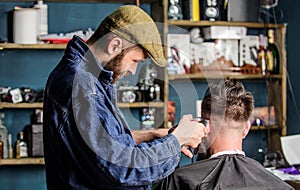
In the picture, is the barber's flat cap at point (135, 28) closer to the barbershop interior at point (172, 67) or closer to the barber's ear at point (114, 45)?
the barber's ear at point (114, 45)

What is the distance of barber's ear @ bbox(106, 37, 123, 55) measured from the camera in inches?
85.8

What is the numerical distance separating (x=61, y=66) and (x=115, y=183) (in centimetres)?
45

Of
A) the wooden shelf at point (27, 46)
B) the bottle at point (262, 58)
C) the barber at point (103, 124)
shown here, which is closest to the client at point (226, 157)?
the barber at point (103, 124)

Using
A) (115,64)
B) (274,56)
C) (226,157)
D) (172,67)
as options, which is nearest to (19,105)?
(172,67)

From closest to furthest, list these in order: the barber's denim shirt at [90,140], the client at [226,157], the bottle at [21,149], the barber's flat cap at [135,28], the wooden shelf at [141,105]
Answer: the barber's denim shirt at [90,140] < the barber's flat cap at [135,28] < the client at [226,157] < the bottle at [21,149] < the wooden shelf at [141,105]

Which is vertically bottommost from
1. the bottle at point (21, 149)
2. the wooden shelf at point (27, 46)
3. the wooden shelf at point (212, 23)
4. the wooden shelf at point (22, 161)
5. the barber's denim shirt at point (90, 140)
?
the wooden shelf at point (22, 161)

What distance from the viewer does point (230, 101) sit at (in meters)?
2.71

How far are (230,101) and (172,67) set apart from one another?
1940 millimetres

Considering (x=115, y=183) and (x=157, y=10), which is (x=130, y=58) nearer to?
(x=115, y=183)

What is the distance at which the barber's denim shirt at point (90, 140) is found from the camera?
2.00 m

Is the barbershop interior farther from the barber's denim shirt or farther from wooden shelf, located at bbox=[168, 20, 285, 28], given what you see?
the barber's denim shirt

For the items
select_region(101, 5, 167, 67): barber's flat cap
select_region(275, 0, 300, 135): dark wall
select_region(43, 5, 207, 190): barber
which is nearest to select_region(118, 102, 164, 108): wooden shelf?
select_region(275, 0, 300, 135): dark wall

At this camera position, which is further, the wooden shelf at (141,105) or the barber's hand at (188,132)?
the wooden shelf at (141,105)

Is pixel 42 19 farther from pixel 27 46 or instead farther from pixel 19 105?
pixel 19 105
